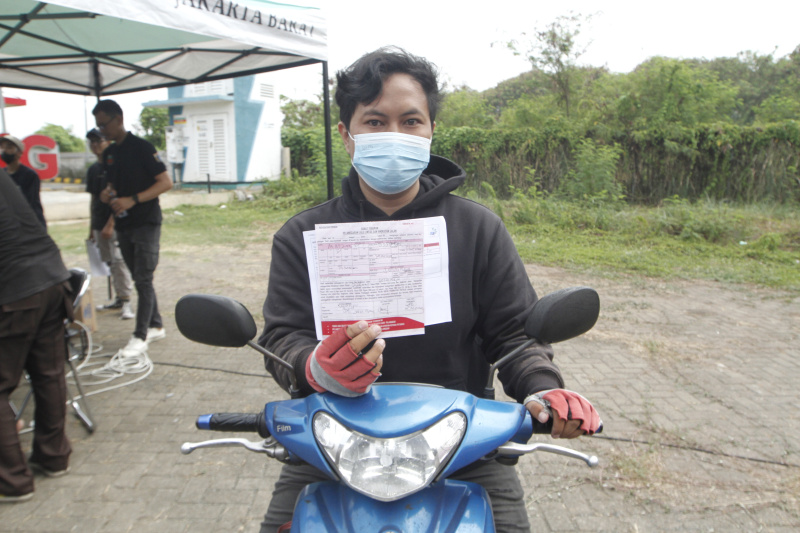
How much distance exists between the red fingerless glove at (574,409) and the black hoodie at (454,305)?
0.21 metres

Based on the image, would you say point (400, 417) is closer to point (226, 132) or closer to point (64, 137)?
point (226, 132)

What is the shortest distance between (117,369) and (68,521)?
195cm

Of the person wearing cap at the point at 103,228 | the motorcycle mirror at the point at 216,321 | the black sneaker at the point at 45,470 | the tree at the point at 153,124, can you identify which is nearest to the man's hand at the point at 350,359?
the motorcycle mirror at the point at 216,321

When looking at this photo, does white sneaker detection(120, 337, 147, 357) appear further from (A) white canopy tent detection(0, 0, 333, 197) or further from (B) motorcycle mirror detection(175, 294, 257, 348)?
(B) motorcycle mirror detection(175, 294, 257, 348)

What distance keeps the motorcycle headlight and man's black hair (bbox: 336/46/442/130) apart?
1065 millimetres

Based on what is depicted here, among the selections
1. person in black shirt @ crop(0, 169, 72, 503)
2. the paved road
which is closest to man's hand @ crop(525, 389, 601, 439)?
the paved road

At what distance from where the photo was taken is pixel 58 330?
10.3 feet

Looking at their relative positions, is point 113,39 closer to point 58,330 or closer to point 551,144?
point 58,330

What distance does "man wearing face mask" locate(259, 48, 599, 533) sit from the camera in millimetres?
1677

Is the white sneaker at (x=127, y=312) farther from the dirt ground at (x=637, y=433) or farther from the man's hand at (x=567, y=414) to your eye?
the man's hand at (x=567, y=414)

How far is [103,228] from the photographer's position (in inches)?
223

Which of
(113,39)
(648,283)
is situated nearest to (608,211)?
(648,283)

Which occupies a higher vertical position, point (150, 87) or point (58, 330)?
point (150, 87)

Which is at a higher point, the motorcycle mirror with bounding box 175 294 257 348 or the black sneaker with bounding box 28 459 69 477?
the motorcycle mirror with bounding box 175 294 257 348
